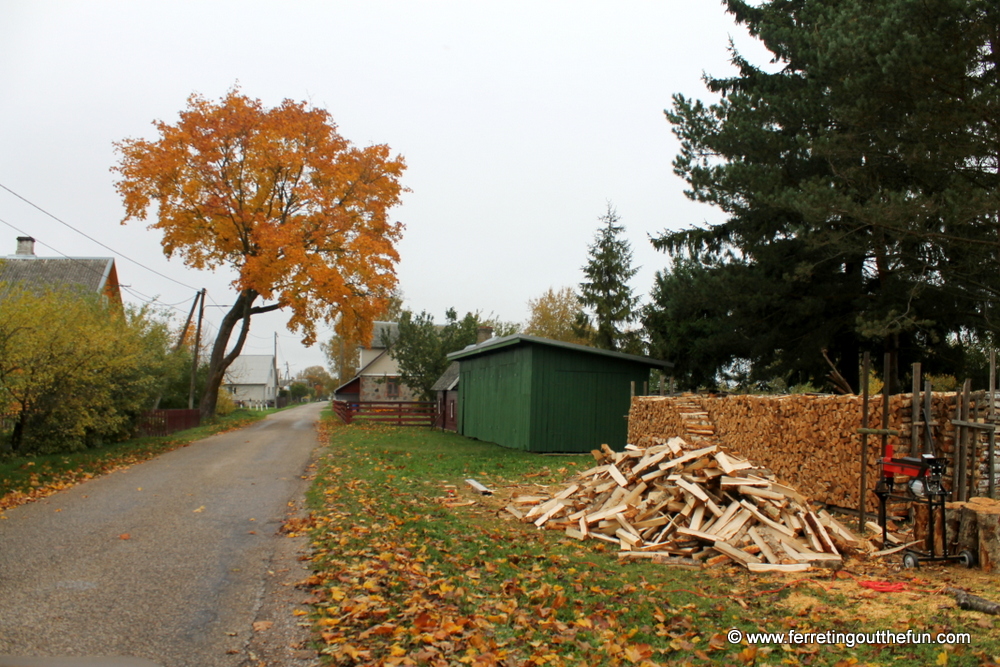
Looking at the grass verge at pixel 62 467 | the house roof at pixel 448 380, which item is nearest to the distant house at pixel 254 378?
the house roof at pixel 448 380

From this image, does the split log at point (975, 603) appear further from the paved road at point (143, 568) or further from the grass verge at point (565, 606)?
the paved road at point (143, 568)

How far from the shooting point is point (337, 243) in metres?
32.9

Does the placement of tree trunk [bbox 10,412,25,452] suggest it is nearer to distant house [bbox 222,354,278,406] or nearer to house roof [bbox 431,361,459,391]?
house roof [bbox 431,361,459,391]

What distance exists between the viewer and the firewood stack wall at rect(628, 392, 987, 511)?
29.8 feet

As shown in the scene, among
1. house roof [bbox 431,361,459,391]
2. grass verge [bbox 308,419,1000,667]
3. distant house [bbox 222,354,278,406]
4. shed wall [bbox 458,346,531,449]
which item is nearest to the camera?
grass verge [bbox 308,419,1000,667]

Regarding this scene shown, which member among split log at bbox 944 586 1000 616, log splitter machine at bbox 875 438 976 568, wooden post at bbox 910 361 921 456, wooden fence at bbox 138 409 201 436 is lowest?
wooden fence at bbox 138 409 201 436

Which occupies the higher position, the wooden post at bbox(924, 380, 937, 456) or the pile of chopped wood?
the wooden post at bbox(924, 380, 937, 456)

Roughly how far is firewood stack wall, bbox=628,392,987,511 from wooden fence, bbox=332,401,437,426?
22485 mm

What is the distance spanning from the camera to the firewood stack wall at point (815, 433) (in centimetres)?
A: 909

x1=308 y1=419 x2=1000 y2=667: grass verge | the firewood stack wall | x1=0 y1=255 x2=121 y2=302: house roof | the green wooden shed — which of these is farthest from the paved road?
x1=0 y1=255 x2=121 y2=302: house roof

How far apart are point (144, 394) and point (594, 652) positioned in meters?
20.3

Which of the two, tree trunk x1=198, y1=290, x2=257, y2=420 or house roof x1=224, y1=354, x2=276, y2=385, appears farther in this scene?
house roof x1=224, y1=354, x2=276, y2=385

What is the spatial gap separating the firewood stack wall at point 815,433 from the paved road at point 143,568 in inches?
291

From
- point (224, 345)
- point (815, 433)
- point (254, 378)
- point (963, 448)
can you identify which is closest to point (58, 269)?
point (224, 345)
